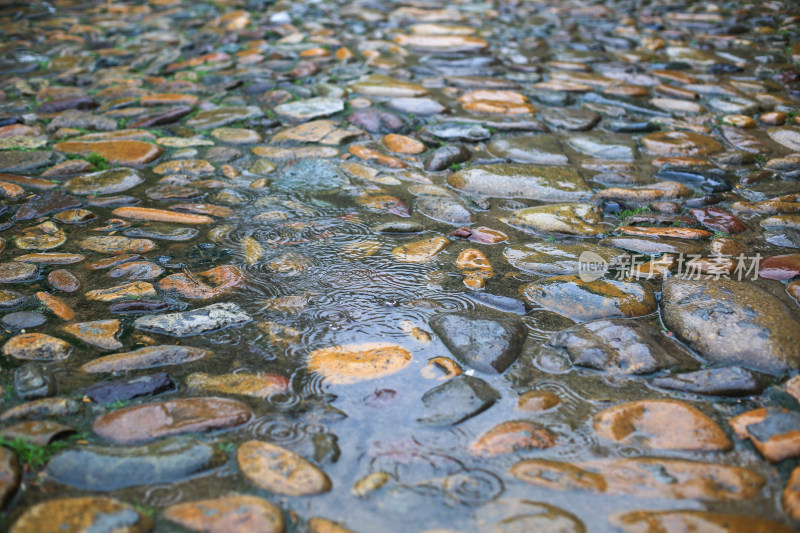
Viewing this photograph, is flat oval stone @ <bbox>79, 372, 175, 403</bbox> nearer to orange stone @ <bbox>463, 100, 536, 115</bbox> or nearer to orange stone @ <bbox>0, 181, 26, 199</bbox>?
orange stone @ <bbox>0, 181, 26, 199</bbox>

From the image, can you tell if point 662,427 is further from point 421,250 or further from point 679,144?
point 679,144

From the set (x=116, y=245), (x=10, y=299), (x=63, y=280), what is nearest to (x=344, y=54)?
(x=116, y=245)

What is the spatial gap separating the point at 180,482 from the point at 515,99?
3.98 metres

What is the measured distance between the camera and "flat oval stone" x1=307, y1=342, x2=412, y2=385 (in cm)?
211

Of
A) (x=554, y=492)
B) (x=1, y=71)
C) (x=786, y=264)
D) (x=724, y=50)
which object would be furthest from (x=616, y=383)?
(x=1, y=71)

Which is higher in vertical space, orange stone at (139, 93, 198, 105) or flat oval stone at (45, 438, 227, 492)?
orange stone at (139, 93, 198, 105)

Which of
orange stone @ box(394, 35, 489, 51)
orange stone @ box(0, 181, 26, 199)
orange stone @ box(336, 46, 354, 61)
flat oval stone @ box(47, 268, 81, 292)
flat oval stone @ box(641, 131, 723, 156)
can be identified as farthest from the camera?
orange stone @ box(394, 35, 489, 51)

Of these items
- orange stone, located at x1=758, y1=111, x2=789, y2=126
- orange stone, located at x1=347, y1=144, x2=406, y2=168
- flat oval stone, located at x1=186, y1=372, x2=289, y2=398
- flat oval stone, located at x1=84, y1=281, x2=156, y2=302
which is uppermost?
orange stone, located at x1=758, y1=111, x2=789, y2=126

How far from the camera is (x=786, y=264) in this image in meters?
2.66

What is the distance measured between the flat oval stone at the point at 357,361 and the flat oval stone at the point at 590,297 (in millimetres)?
672

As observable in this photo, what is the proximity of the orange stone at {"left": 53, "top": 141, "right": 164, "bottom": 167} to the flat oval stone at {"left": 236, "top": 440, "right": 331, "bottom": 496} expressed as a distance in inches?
102

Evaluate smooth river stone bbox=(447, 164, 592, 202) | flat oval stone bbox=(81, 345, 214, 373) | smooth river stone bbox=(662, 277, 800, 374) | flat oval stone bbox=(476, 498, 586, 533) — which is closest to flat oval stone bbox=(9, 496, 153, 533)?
flat oval stone bbox=(81, 345, 214, 373)

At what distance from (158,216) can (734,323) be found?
2.69 m

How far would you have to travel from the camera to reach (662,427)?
187 centimetres
